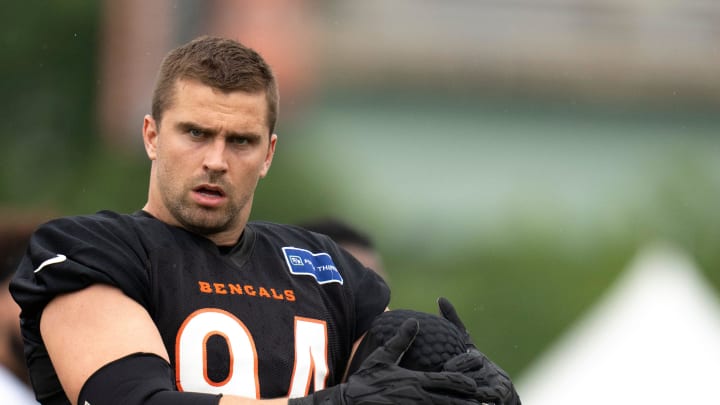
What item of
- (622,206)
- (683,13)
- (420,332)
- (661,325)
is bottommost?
(661,325)

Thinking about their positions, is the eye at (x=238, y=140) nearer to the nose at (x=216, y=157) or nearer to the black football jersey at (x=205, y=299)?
the nose at (x=216, y=157)

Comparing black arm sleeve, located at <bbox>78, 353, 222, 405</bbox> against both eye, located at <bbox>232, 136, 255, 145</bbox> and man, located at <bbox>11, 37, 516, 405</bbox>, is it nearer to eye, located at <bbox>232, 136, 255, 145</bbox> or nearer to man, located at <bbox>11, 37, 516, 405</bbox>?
man, located at <bbox>11, 37, 516, 405</bbox>

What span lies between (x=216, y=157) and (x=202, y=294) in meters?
0.24

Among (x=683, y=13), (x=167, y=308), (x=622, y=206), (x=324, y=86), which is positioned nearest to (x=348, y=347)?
(x=167, y=308)

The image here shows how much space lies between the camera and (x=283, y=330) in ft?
6.55

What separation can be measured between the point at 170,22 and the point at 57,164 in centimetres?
60

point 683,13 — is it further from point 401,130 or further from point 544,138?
point 401,130

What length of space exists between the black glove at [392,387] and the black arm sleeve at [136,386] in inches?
6.7

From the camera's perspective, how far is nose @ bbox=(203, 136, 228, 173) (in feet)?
6.41

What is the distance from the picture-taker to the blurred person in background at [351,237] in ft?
12.1

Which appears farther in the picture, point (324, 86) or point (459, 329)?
point (324, 86)

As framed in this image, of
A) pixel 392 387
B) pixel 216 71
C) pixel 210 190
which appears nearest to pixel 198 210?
pixel 210 190

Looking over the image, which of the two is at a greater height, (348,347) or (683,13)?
(683,13)

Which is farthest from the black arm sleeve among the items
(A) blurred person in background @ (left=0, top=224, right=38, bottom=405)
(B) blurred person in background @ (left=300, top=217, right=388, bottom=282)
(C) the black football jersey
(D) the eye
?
(B) blurred person in background @ (left=300, top=217, right=388, bottom=282)
